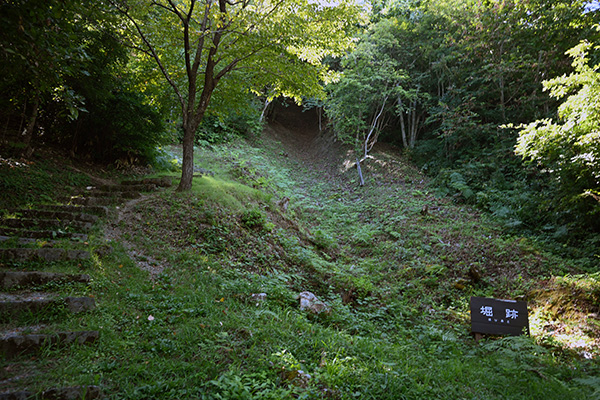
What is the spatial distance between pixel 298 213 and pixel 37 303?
375 inches

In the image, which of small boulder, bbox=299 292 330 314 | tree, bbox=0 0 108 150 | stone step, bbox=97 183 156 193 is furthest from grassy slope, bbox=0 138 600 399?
tree, bbox=0 0 108 150

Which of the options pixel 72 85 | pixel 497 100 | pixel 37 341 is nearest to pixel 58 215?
pixel 37 341

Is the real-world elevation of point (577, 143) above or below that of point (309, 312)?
above

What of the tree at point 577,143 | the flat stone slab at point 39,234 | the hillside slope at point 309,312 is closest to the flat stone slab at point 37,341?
the hillside slope at point 309,312

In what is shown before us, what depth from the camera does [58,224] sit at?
547 cm

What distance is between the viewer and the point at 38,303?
3.41m

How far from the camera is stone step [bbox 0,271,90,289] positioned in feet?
12.1

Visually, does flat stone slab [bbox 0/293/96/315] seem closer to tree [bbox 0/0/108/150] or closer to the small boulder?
tree [bbox 0/0/108/150]

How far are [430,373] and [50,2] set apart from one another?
6.55m

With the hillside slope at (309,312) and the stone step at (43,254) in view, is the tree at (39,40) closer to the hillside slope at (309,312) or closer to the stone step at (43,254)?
the stone step at (43,254)

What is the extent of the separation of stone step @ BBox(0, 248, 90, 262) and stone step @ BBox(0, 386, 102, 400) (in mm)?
2601

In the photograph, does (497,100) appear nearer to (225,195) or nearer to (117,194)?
(225,195)

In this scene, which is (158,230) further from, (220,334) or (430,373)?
(430,373)

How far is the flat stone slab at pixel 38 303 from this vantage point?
3.27 metres
